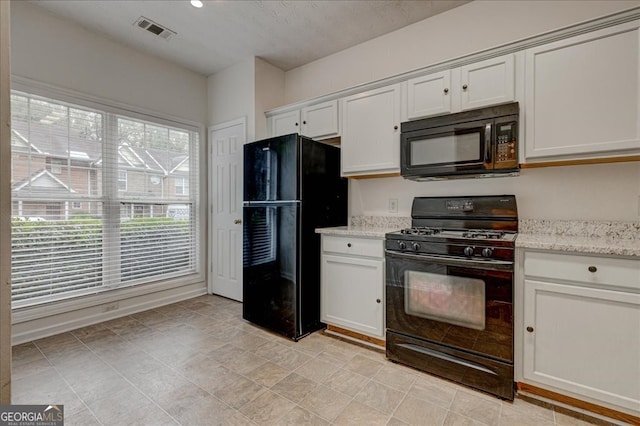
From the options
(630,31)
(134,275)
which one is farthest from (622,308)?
(134,275)

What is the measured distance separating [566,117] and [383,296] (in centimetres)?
168

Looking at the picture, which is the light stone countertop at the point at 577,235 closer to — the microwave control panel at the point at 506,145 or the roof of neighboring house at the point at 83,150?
the microwave control panel at the point at 506,145

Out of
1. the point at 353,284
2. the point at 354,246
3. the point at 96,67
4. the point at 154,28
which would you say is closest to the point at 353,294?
the point at 353,284

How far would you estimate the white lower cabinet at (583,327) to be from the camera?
1533mm

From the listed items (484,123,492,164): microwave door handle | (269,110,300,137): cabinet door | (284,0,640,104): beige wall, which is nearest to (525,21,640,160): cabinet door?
(484,123,492,164): microwave door handle

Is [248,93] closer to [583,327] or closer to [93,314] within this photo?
[93,314]

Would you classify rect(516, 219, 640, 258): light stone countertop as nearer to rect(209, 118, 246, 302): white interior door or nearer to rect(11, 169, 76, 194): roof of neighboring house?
rect(209, 118, 246, 302): white interior door

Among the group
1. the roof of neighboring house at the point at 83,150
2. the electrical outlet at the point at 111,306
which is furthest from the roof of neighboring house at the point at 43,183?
the electrical outlet at the point at 111,306

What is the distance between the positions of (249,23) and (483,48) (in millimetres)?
2068

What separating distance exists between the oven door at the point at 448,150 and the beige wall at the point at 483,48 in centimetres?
35

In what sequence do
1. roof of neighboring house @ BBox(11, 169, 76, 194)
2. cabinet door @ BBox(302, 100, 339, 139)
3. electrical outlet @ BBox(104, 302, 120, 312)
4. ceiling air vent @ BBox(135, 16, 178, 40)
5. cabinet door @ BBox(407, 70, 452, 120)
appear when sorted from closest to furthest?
1. cabinet door @ BBox(407, 70, 452, 120)
2. roof of neighboring house @ BBox(11, 169, 76, 194)
3. ceiling air vent @ BBox(135, 16, 178, 40)
4. cabinet door @ BBox(302, 100, 339, 139)
5. electrical outlet @ BBox(104, 302, 120, 312)

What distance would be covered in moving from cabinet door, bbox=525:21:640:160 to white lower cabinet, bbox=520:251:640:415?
71 centimetres

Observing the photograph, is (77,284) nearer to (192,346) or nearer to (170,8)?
(192,346)

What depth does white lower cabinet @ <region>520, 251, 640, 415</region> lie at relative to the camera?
1.53 m
